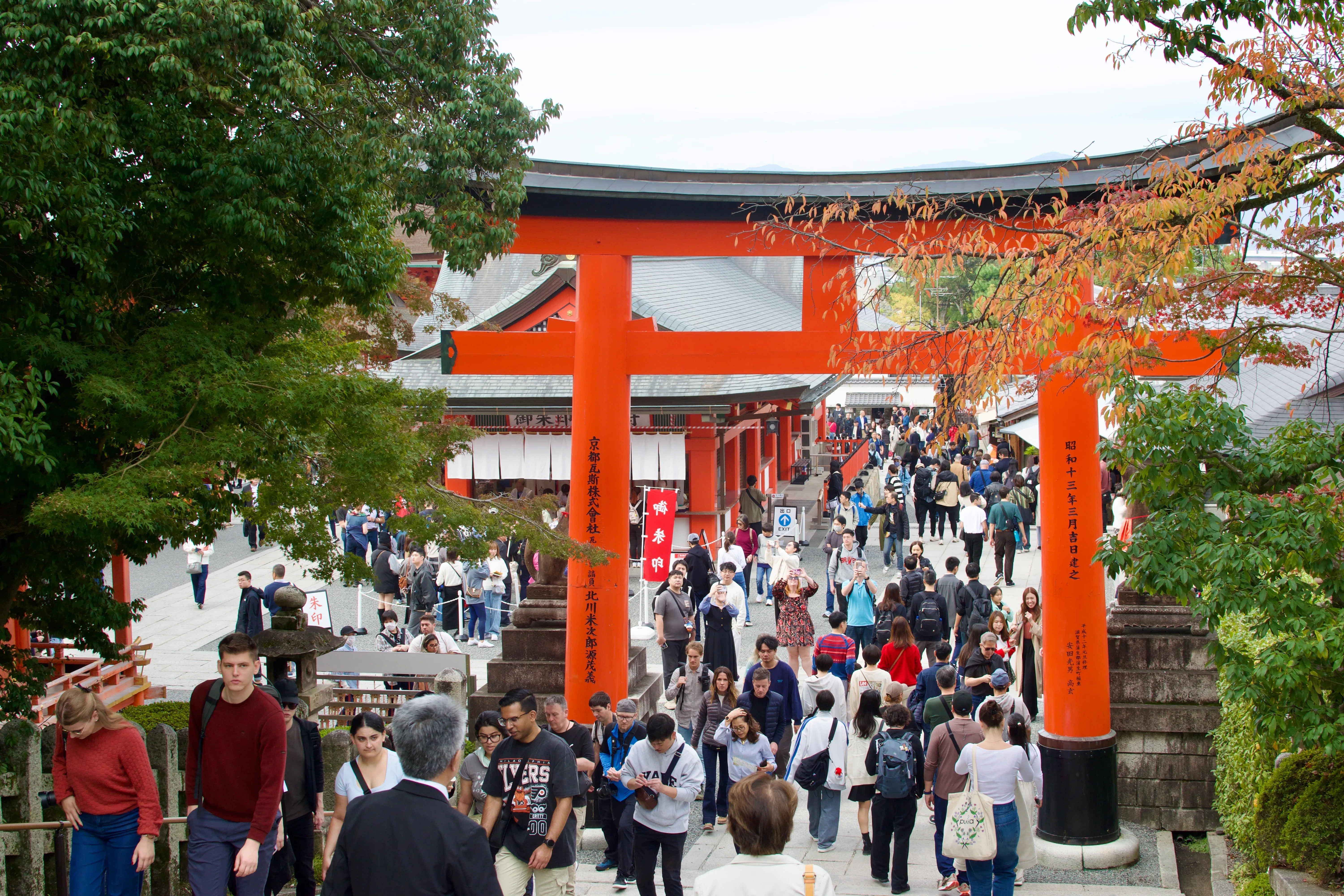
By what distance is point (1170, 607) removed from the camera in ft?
31.7

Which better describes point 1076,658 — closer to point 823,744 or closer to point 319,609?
point 823,744

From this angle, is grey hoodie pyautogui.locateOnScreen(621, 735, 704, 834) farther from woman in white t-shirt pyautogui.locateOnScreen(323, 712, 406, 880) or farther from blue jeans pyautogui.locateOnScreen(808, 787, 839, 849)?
blue jeans pyautogui.locateOnScreen(808, 787, 839, 849)

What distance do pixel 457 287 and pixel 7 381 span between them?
2384cm

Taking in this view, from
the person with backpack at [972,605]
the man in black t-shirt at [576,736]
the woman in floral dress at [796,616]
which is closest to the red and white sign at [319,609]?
the woman in floral dress at [796,616]

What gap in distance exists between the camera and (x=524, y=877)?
5492 millimetres

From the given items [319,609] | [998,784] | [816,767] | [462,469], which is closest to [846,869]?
[816,767]

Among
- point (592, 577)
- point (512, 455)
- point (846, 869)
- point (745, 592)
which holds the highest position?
point (512, 455)

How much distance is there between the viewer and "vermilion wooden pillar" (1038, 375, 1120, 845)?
28.3 ft

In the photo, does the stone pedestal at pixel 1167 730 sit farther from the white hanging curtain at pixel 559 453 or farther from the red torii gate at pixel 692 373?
the white hanging curtain at pixel 559 453

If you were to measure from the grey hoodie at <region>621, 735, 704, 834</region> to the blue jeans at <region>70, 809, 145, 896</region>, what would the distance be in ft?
8.22

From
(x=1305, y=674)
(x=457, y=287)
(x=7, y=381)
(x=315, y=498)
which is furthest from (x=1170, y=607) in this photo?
(x=457, y=287)

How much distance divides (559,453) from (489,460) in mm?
1390

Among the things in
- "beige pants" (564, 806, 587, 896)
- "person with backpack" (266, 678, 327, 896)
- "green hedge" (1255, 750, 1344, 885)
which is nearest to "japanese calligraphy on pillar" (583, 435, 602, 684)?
"beige pants" (564, 806, 587, 896)

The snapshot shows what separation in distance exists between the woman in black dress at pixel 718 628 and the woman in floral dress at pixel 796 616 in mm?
562
